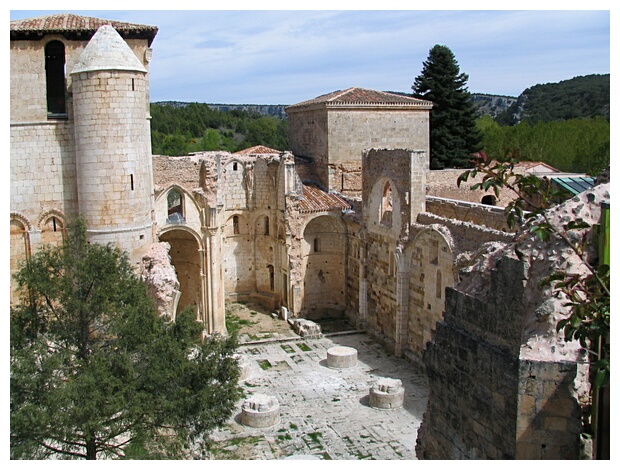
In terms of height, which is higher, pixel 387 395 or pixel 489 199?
pixel 489 199

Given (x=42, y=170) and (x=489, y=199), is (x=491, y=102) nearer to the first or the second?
(x=489, y=199)

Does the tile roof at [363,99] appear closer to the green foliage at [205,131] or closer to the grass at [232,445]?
the grass at [232,445]

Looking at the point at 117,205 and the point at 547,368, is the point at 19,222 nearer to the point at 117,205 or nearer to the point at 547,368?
the point at 117,205

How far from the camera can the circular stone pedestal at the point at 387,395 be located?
55.9 feet

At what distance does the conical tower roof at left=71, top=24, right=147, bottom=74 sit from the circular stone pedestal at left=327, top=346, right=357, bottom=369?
9.64 m

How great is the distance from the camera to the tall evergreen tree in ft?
119

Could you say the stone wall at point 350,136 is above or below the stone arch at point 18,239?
above

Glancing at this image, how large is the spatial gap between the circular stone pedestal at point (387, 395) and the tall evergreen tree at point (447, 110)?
20.7 m

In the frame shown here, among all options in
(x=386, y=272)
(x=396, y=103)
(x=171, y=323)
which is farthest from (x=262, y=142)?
(x=171, y=323)

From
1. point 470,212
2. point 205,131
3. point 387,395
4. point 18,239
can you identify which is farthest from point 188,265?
point 205,131

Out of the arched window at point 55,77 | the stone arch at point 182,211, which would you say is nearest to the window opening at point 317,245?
the stone arch at point 182,211

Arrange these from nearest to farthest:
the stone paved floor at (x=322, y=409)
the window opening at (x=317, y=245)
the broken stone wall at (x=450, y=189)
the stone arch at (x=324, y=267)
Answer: the stone paved floor at (x=322, y=409), the stone arch at (x=324, y=267), the window opening at (x=317, y=245), the broken stone wall at (x=450, y=189)

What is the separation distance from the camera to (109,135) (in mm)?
17797

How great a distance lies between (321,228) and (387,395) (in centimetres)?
958
